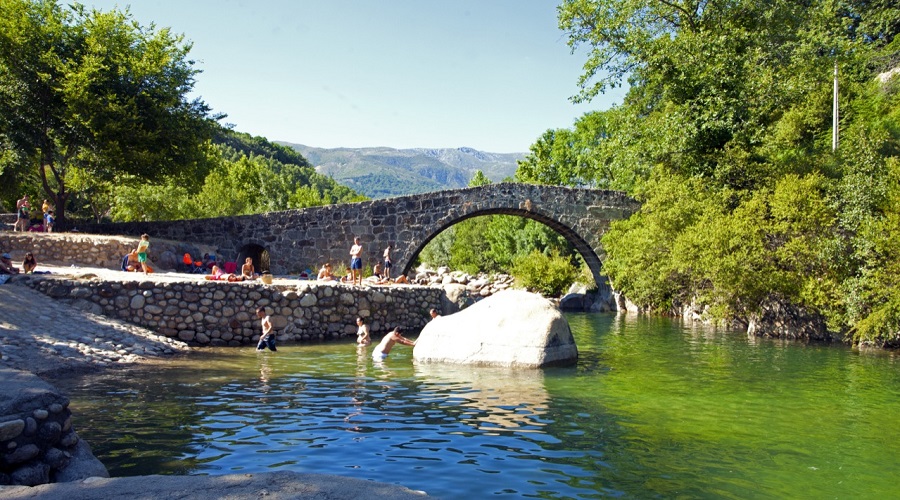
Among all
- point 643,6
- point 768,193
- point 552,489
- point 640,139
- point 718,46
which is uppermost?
point 643,6

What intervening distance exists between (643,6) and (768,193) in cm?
836

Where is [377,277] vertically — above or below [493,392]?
above

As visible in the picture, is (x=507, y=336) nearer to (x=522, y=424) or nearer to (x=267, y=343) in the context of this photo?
(x=522, y=424)

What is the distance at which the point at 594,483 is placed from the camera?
5.82m

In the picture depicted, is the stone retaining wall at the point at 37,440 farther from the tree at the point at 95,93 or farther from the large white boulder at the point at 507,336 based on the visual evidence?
the tree at the point at 95,93

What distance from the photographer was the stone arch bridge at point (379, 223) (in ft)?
85.3

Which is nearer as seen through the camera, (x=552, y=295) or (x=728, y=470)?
(x=728, y=470)

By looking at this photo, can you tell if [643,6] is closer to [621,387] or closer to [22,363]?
[621,387]

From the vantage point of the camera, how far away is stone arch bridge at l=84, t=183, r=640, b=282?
2600 cm

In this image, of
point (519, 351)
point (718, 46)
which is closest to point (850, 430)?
point (519, 351)

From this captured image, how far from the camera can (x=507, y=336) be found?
12172 millimetres

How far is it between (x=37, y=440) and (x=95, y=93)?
863 inches

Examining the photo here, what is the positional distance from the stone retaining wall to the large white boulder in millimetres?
7286

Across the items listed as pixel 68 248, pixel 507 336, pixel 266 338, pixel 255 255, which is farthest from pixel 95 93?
pixel 507 336
